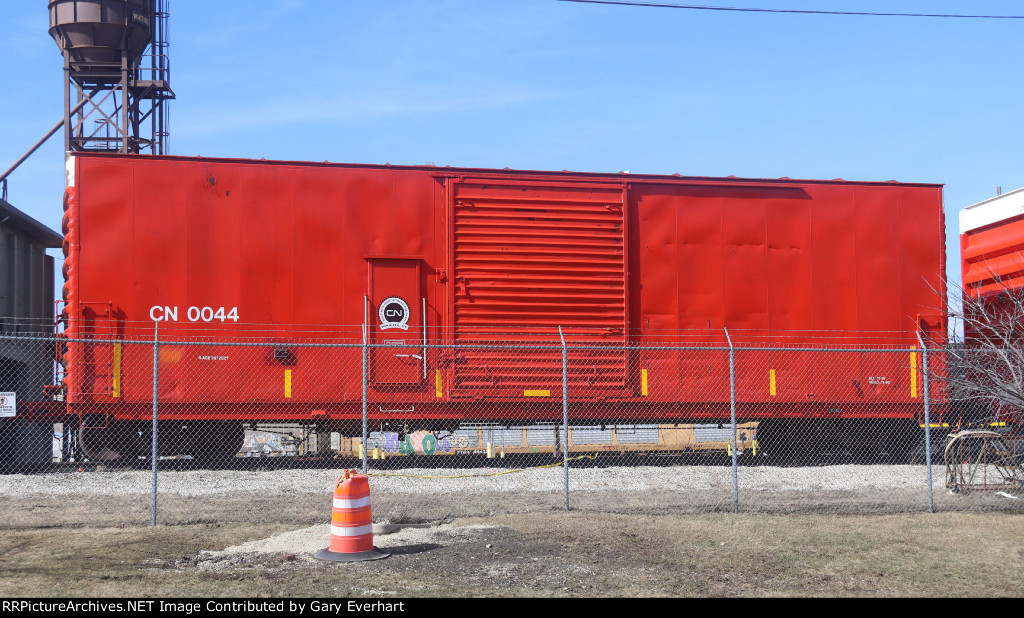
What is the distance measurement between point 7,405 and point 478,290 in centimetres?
699

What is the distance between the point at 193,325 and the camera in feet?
45.1

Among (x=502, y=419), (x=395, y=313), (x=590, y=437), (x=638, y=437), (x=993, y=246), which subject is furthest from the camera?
(x=590, y=437)

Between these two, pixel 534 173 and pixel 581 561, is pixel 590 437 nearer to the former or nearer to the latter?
pixel 534 173

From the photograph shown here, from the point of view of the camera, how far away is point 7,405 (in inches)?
512

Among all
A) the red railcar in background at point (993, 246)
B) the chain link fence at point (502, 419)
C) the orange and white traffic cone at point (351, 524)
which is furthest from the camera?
the red railcar in background at point (993, 246)

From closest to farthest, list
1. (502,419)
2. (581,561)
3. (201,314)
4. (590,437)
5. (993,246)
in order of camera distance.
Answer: (581,561) < (201,314) < (502,419) < (993,246) < (590,437)

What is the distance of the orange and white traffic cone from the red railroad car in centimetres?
507

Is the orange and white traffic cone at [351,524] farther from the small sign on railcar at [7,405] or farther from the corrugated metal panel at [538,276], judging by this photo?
the small sign on railcar at [7,405]

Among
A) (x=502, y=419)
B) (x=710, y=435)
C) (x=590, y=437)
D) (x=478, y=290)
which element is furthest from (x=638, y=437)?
(x=478, y=290)

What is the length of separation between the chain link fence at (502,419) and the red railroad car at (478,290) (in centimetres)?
5

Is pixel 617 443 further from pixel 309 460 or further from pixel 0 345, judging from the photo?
pixel 0 345

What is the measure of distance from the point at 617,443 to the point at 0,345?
38.9ft

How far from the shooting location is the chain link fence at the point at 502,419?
12094 mm

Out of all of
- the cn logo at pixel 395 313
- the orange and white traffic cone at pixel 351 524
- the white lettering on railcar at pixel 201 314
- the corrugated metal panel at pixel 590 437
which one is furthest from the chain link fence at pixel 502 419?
the orange and white traffic cone at pixel 351 524
